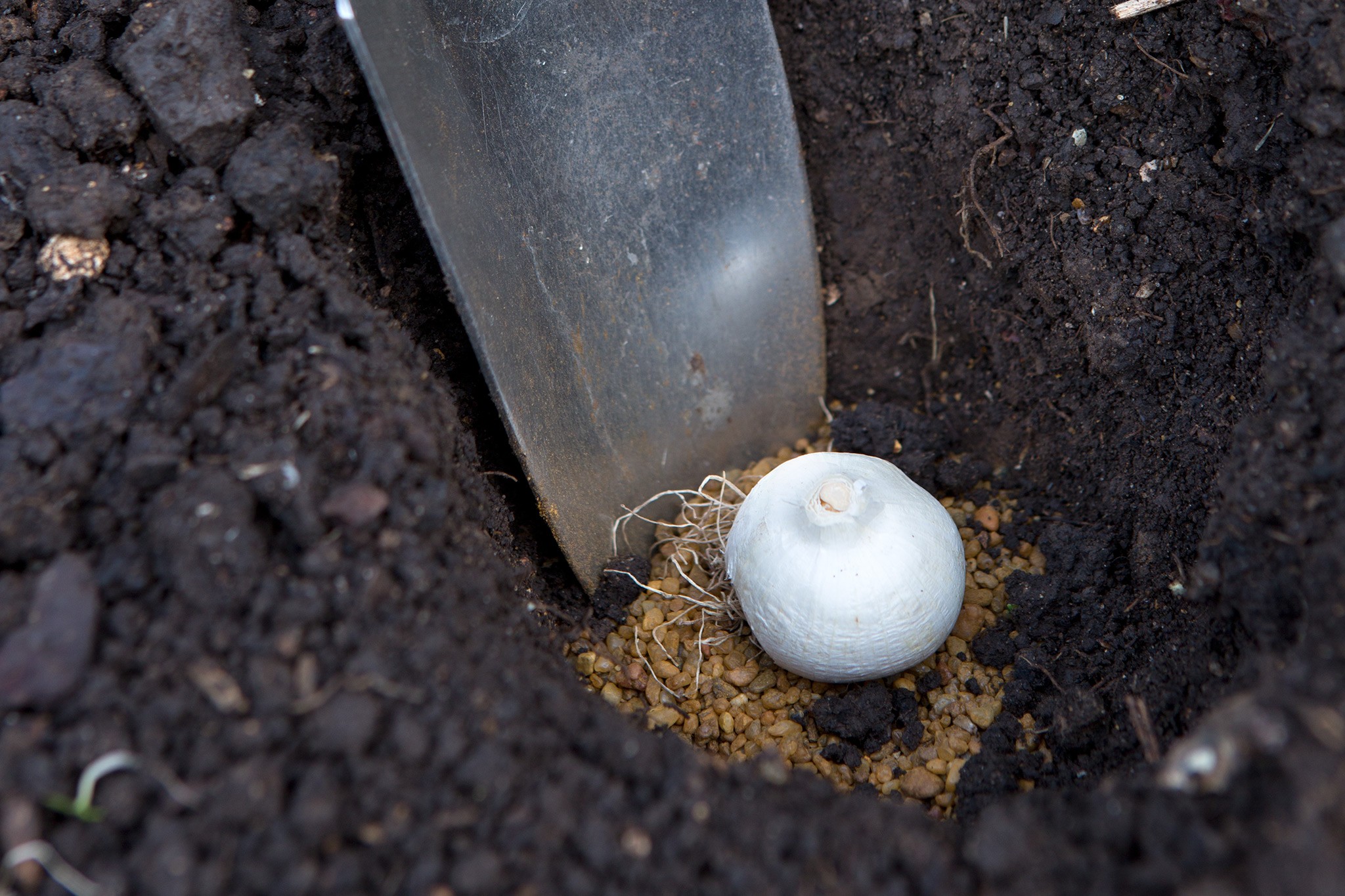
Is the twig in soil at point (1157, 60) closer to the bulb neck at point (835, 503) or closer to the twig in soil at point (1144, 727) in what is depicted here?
the bulb neck at point (835, 503)

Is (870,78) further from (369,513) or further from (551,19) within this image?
(369,513)

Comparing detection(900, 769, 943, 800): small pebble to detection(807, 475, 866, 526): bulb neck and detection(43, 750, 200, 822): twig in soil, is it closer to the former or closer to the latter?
detection(807, 475, 866, 526): bulb neck

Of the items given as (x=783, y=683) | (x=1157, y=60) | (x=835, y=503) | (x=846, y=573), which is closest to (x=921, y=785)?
(x=783, y=683)

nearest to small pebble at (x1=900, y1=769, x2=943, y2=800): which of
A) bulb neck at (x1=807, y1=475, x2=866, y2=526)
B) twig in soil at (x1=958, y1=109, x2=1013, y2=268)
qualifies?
bulb neck at (x1=807, y1=475, x2=866, y2=526)

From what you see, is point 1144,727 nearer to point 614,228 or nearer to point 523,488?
point 523,488

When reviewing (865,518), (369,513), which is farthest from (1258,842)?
(369,513)

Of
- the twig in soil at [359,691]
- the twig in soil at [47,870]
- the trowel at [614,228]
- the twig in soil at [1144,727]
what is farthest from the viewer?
the trowel at [614,228]

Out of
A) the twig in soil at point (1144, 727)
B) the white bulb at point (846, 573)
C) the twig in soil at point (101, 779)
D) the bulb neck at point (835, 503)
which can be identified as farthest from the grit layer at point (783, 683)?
the twig in soil at point (101, 779)
